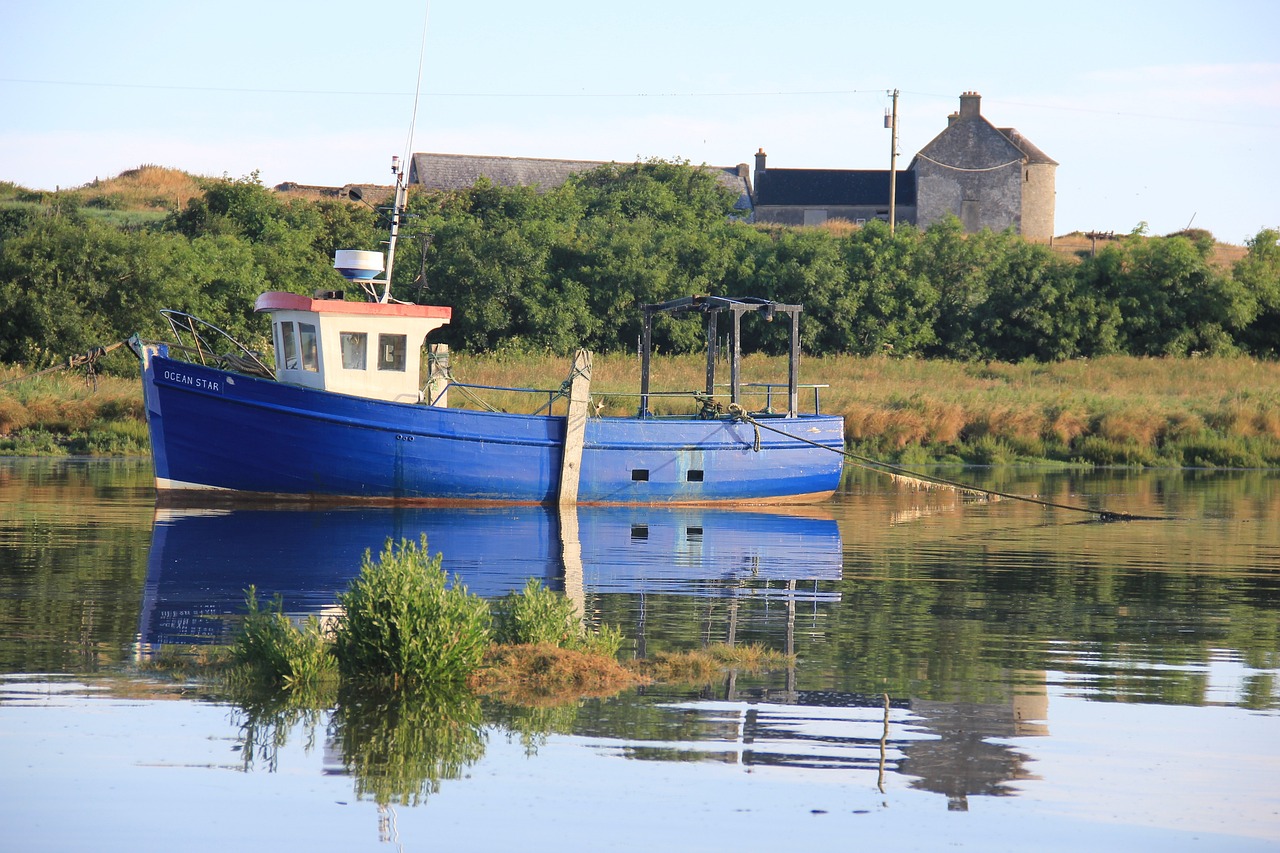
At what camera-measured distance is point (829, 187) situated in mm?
72062

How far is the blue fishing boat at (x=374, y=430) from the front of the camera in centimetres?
2178

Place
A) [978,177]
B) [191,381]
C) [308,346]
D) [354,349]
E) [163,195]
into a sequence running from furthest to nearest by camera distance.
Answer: [978,177] < [163,195] < [354,349] < [308,346] < [191,381]

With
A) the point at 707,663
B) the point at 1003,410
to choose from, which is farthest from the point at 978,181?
the point at 707,663

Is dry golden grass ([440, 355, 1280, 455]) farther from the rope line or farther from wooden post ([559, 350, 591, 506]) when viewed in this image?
the rope line

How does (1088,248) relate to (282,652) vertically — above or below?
above

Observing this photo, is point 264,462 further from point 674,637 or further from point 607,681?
point 607,681

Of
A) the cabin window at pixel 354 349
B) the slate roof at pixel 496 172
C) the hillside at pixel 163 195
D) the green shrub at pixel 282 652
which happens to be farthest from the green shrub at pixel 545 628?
the slate roof at pixel 496 172

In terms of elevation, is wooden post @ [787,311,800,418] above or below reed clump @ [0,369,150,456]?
above

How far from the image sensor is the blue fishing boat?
858 inches

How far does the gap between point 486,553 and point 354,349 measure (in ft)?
22.3

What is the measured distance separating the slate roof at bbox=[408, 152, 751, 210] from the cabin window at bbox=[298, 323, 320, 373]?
5101 cm

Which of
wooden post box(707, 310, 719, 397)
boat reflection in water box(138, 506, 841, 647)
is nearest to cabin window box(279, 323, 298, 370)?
boat reflection in water box(138, 506, 841, 647)

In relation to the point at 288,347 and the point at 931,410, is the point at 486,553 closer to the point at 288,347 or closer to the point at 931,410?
the point at 288,347

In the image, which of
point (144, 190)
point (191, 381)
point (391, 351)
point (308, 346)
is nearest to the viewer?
point (191, 381)
